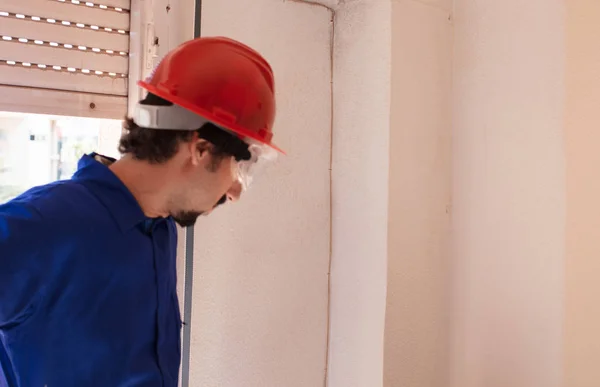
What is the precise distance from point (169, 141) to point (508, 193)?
0.99 m

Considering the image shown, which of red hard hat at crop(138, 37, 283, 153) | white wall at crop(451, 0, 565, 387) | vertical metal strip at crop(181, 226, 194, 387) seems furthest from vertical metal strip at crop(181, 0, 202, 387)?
white wall at crop(451, 0, 565, 387)

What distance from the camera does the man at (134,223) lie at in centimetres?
102

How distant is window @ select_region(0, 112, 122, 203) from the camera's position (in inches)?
66.4

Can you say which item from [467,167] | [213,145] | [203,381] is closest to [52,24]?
[213,145]

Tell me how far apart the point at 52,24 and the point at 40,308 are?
0.85m

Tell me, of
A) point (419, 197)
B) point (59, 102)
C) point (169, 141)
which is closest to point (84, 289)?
point (169, 141)

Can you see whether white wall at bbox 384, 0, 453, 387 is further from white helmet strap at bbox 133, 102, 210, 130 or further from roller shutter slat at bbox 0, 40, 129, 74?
roller shutter slat at bbox 0, 40, 129, 74

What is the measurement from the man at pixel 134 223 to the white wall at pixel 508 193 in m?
0.76

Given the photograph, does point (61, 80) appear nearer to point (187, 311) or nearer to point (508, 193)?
point (187, 311)

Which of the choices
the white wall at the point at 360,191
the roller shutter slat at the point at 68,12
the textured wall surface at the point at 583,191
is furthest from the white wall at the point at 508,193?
the roller shutter slat at the point at 68,12

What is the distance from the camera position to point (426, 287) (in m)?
1.75

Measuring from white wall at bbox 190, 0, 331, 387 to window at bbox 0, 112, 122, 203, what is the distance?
489 mm

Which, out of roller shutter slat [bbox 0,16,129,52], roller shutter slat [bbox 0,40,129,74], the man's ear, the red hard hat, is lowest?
the man's ear

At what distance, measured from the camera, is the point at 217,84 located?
45.6 inches
